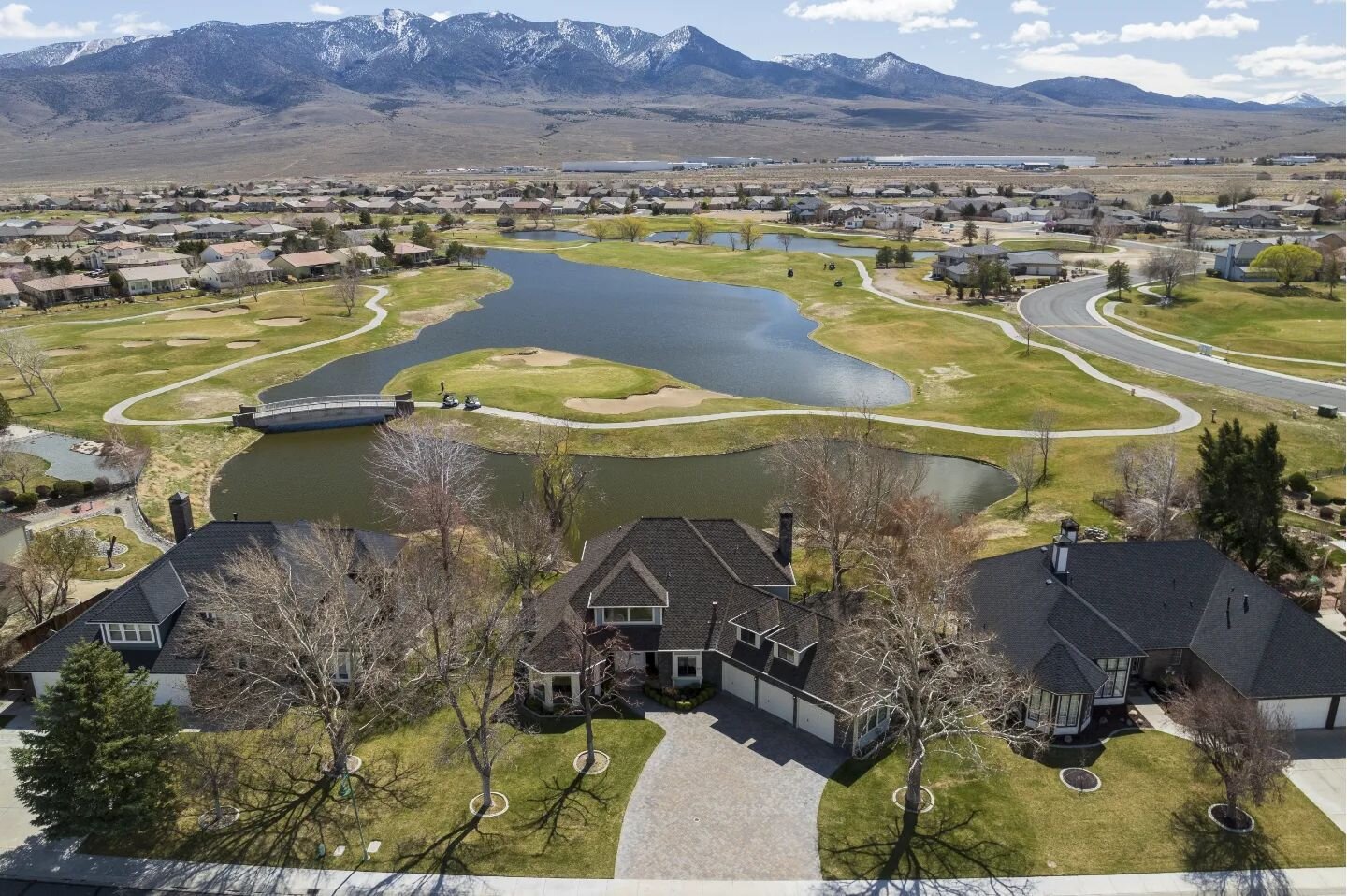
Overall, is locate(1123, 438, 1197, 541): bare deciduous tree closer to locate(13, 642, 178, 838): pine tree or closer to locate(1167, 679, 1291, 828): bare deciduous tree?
locate(1167, 679, 1291, 828): bare deciduous tree

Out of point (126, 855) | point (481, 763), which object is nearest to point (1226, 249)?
point (481, 763)

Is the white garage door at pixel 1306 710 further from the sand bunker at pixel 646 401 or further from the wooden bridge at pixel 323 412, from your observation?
the wooden bridge at pixel 323 412

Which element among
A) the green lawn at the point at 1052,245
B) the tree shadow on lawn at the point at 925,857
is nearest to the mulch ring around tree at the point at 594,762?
the tree shadow on lawn at the point at 925,857

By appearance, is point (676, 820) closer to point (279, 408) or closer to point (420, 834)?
point (420, 834)

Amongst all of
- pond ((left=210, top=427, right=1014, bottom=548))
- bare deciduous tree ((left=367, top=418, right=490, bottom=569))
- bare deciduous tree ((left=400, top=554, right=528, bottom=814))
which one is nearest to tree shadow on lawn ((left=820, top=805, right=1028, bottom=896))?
bare deciduous tree ((left=400, top=554, right=528, bottom=814))

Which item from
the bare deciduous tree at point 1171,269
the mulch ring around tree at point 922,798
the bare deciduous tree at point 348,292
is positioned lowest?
the mulch ring around tree at point 922,798

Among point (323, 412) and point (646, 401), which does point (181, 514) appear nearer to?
point (323, 412)
